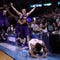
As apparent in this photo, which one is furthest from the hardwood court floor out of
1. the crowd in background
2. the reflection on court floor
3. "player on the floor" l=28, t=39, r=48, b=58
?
"player on the floor" l=28, t=39, r=48, b=58

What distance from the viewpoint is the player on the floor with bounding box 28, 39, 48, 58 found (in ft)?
7.43

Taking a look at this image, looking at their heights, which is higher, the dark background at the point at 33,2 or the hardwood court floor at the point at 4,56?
the dark background at the point at 33,2

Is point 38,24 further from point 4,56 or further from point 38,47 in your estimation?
point 4,56

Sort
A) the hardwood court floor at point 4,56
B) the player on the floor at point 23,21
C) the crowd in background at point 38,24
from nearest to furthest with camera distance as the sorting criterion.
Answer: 1. the crowd in background at point 38,24
2. the player on the floor at point 23,21
3. the hardwood court floor at point 4,56

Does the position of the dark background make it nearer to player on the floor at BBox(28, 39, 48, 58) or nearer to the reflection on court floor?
player on the floor at BBox(28, 39, 48, 58)

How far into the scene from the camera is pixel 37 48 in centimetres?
229

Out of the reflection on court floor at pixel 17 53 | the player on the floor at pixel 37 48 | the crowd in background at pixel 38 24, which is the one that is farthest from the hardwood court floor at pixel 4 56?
the player on the floor at pixel 37 48

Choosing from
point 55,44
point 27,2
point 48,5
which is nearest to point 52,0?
point 48,5

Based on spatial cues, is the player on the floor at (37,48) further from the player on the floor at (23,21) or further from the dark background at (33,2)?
the dark background at (33,2)

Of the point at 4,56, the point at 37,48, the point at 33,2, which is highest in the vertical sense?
the point at 33,2

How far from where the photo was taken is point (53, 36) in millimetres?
2229

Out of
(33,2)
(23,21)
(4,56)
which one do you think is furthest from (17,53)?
(33,2)

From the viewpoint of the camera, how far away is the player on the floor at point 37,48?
7.43ft

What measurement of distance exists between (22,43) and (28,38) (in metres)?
0.10
